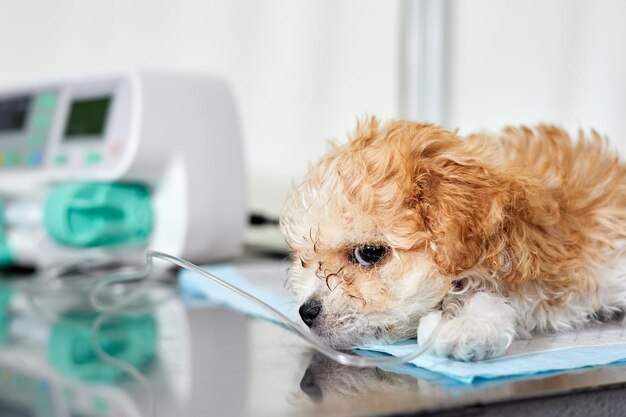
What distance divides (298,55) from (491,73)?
0.68 metres

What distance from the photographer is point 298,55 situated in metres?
2.19

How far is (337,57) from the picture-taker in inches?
83.3

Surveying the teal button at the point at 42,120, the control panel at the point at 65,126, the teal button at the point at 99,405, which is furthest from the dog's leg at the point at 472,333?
the teal button at the point at 42,120

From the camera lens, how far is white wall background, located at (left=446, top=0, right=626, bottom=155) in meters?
1.44

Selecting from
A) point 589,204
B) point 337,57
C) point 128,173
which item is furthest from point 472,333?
point 337,57

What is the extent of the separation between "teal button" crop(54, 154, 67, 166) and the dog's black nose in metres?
0.90

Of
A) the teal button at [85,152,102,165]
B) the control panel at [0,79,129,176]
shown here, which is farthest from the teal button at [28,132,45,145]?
the teal button at [85,152,102,165]

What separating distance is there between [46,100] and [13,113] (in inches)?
4.6

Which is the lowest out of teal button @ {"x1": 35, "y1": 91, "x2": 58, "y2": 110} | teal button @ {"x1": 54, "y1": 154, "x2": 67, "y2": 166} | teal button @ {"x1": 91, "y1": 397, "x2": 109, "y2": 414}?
teal button @ {"x1": 54, "y1": 154, "x2": 67, "y2": 166}

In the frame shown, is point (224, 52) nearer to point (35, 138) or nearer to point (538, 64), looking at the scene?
point (35, 138)

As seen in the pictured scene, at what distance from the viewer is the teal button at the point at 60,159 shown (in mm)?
1588

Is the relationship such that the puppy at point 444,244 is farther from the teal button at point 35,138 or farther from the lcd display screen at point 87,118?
the teal button at point 35,138

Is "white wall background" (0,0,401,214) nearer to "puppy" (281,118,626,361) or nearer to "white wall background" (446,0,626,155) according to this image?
"white wall background" (446,0,626,155)

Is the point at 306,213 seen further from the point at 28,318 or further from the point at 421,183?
the point at 28,318
